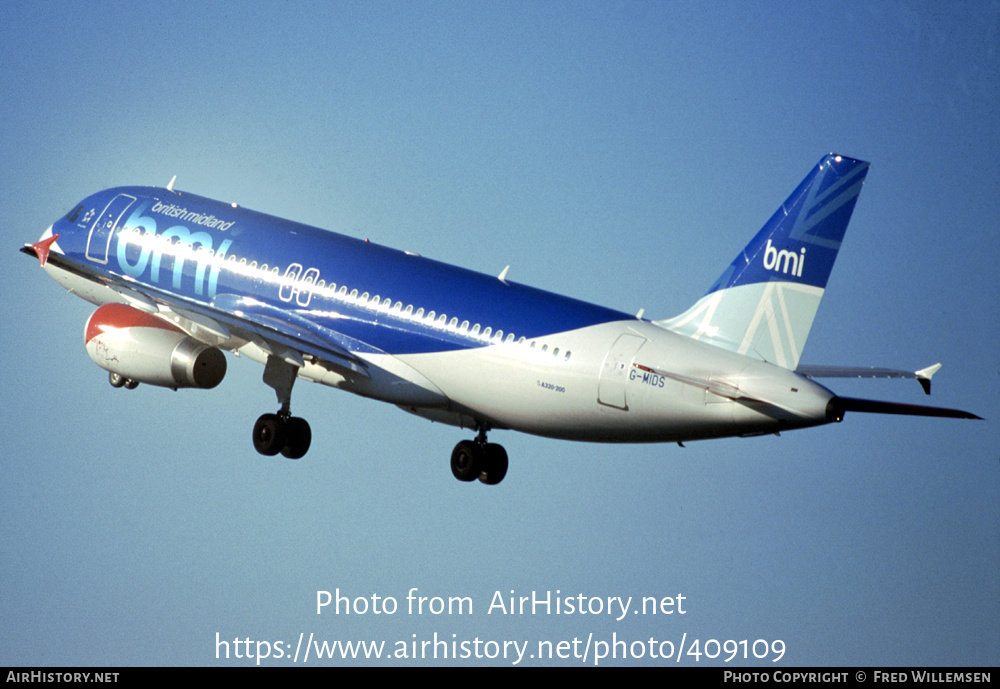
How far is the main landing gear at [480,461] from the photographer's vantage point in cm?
4478

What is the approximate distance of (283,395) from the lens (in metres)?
45.4

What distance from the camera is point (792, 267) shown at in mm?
38219

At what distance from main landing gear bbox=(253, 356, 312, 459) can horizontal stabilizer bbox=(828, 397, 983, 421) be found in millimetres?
14828

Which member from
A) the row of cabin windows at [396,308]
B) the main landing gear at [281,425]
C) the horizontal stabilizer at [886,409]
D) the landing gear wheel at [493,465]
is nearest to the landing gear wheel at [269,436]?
the main landing gear at [281,425]

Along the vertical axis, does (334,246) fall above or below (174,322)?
above

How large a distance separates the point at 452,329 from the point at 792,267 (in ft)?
27.1

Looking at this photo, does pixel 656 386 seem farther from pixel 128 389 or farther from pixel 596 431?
pixel 128 389

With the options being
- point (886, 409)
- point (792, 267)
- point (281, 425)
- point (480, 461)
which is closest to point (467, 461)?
point (480, 461)

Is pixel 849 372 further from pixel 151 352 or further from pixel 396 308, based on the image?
pixel 151 352

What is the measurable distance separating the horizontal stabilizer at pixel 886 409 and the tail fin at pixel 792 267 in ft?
5.89

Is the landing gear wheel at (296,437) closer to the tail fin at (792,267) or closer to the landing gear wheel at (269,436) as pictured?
the landing gear wheel at (269,436)

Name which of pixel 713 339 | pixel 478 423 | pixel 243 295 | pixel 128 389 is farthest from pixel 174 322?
pixel 713 339

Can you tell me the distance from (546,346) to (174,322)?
1001 cm

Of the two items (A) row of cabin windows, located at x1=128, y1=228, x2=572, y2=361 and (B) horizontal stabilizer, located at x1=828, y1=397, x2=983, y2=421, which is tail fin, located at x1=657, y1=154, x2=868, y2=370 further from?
(A) row of cabin windows, located at x1=128, y1=228, x2=572, y2=361
